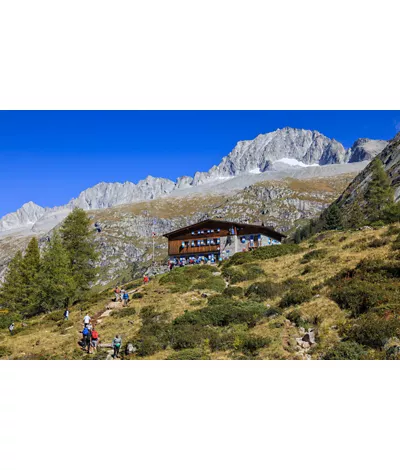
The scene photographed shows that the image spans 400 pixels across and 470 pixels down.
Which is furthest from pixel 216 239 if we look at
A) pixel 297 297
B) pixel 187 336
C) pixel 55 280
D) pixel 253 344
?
pixel 253 344

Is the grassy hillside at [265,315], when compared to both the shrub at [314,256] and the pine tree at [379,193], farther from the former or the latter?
the pine tree at [379,193]

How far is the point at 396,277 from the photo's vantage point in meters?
21.8

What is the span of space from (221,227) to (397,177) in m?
48.1

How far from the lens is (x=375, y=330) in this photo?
51.0 ft

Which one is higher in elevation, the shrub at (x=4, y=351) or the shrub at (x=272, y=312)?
the shrub at (x=272, y=312)

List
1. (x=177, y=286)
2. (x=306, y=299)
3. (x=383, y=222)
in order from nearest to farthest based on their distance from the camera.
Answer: (x=306, y=299) < (x=177, y=286) < (x=383, y=222)

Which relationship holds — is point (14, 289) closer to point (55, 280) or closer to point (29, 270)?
point (29, 270)

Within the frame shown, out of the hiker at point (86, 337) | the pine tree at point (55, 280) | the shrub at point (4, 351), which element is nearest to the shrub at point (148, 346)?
the hiker at point (86, 337)

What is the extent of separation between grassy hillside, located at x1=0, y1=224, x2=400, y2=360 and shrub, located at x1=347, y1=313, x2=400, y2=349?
38mm

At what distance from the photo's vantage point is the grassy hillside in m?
16.8

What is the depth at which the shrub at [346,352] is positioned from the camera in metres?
14.5

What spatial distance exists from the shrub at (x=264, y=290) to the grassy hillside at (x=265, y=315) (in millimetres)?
82

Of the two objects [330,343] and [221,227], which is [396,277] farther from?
[221,227]
